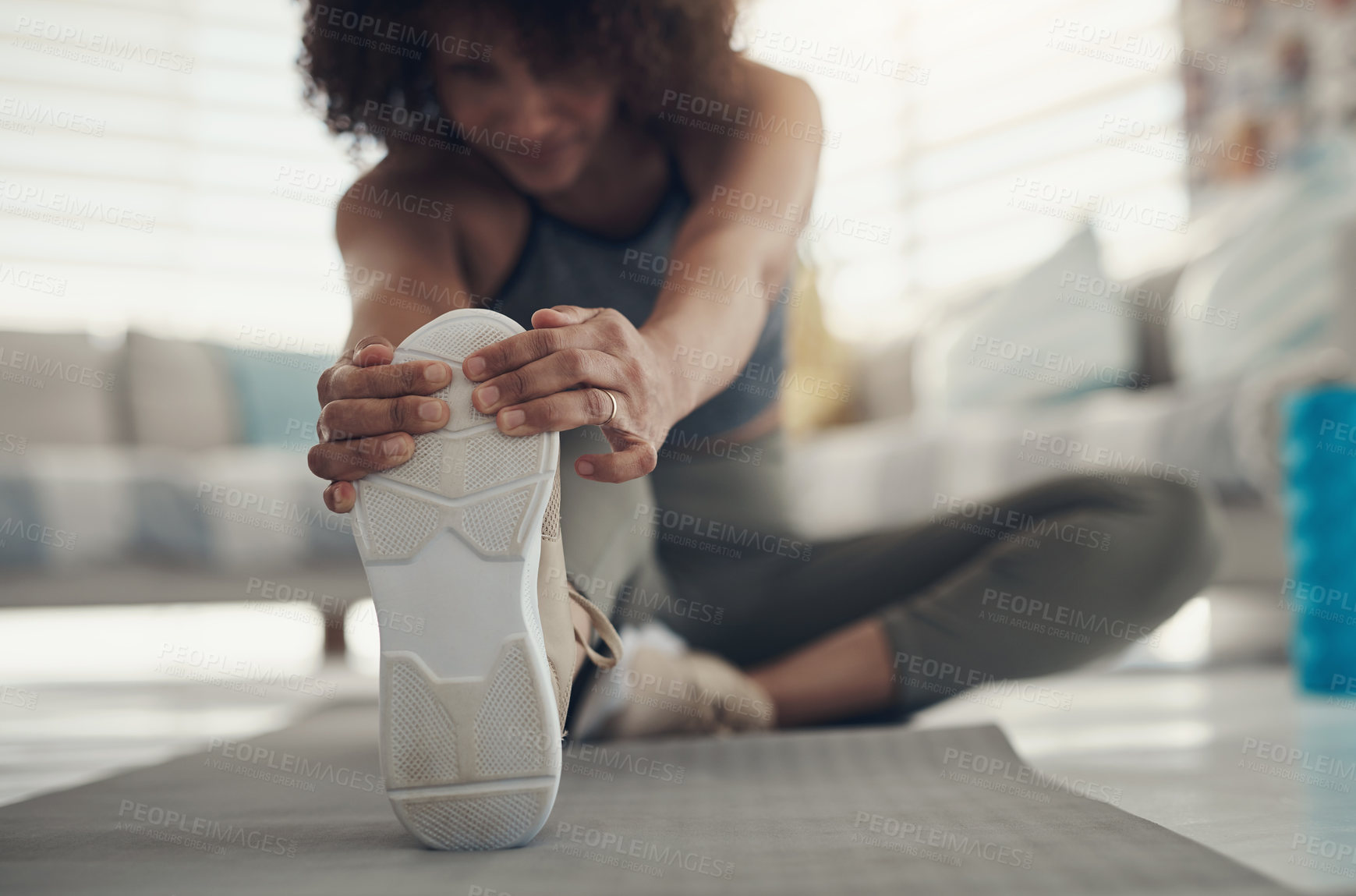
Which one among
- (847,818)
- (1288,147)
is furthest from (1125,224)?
(847,818)

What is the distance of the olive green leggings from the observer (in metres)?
1.02

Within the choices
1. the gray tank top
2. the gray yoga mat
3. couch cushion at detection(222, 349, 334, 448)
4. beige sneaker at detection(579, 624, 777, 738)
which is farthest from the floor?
couch cushion at detection(222, 349, 334, 448)

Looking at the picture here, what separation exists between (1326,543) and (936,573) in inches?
20.1

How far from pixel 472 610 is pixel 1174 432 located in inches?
53.7

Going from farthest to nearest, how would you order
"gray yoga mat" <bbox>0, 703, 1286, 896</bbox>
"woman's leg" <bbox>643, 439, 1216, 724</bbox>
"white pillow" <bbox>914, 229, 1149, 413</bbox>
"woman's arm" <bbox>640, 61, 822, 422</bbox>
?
1. "white pillow" <bbox>914, 229, 1149, 413</bbox>
2. "woman's leg" <bbox>643, 439, 1216, 724</bbox>
3. "woman's arm" <bbox>640, 61, 822, 422</bbox>
4. "gray yoga mat" <bbox>0, 703, 1286, 896</bbox>

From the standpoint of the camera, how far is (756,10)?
3.63ft

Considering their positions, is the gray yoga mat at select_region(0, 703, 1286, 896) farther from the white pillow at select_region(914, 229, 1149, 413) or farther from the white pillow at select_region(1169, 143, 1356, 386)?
the white pillow at select_region(914, 229, 1149, 413)

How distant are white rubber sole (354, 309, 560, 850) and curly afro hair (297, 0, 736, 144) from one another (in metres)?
0.49

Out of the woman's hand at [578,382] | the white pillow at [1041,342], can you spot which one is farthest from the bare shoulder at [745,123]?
the white pillow at [1041,342]

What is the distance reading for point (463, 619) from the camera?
53 centimetres

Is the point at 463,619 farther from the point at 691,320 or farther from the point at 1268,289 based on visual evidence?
the point at 1268,289

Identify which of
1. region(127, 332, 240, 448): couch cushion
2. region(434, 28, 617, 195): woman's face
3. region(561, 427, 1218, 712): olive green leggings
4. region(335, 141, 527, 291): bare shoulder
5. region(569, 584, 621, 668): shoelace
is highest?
region(434, 28, 617, 195): woman's face

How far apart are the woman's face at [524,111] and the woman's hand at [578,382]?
0.40 meters

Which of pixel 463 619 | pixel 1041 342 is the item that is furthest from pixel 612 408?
pixel 1041 342
